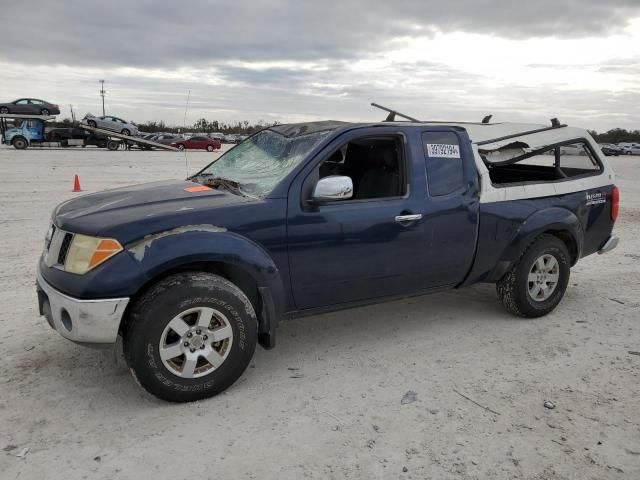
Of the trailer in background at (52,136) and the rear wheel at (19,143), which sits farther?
the trailer in background at (52,136)

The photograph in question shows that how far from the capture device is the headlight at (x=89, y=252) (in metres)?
3.04

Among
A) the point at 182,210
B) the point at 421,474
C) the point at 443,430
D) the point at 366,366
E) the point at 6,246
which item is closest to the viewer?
the point at 421,474

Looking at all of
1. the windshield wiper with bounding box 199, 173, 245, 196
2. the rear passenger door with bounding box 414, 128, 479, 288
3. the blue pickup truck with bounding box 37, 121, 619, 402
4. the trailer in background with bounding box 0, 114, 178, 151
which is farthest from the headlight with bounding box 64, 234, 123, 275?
the trailer in background with bounding box 0, 114, 178, 151

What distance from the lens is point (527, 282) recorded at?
4.68 metres

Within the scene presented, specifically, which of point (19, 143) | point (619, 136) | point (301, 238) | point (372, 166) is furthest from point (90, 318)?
point (619, 136)

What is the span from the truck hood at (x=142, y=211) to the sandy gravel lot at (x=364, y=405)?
110 centimetres

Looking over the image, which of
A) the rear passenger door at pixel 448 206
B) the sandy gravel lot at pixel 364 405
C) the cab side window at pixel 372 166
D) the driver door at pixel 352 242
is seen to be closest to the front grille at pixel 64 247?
the sandy gravel lot at pixel 364 405

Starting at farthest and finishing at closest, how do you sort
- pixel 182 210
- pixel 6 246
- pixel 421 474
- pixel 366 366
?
pixel 6 246 → pixel 366 366 → pixel 182 210 → pixel 421 474

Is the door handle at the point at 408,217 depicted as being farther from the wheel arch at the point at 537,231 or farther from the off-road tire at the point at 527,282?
the off-road tire at the point at 527,282

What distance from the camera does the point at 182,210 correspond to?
331 cm

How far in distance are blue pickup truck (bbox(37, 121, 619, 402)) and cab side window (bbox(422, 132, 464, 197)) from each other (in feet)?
0.04

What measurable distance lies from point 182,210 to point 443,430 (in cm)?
208

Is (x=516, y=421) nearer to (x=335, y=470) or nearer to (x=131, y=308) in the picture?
(x=335, y=470)

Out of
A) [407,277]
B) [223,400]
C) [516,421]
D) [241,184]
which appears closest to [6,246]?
[241,184]
